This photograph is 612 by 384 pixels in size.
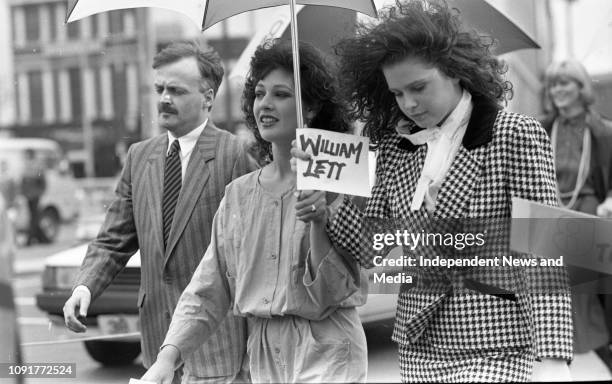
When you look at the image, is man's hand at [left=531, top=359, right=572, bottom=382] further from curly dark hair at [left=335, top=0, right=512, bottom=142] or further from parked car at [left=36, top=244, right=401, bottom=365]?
parked car at [left=36, top=244, right=401, bottom=365]

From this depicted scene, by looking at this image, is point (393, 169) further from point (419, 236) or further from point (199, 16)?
point (199, 16)

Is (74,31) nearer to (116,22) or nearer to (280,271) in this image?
(116,22)

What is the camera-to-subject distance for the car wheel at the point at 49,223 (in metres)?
18.8

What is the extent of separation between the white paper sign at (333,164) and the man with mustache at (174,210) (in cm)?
70

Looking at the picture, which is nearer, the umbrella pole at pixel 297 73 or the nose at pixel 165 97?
the umbrella pole at pixel 297 73

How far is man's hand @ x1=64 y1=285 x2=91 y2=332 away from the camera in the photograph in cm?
348

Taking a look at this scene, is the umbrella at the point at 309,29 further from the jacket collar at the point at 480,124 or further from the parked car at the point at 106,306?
the parked car at the point at 106,306

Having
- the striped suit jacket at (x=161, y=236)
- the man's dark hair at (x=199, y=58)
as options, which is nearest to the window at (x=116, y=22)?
the man's dark hair at (x=199, y=58)

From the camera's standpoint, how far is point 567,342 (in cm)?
261

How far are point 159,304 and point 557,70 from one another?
7.27 feet

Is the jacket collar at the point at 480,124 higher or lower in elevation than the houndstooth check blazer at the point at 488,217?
higher

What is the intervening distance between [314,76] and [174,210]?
0.73 metres

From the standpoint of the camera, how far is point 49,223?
64.3 ft

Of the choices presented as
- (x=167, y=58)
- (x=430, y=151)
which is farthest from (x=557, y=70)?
(x=430, y=151)
